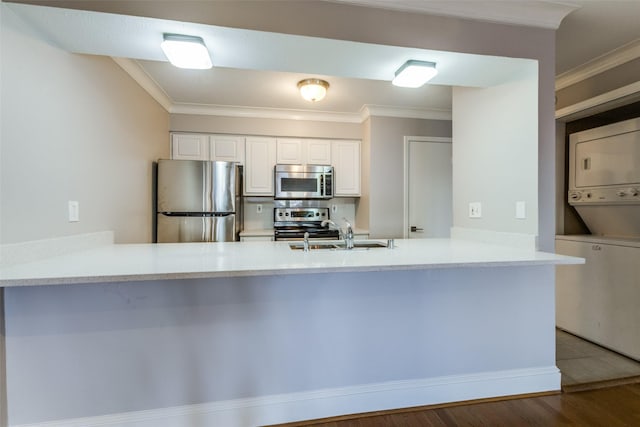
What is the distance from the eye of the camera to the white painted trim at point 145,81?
2.27m

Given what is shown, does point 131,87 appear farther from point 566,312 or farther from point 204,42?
point 566,312

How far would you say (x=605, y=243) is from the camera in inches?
93.0

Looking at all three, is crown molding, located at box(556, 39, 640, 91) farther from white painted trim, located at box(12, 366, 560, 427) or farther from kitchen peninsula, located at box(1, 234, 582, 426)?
white painted trim, located at box(12, 366, 560, 427)

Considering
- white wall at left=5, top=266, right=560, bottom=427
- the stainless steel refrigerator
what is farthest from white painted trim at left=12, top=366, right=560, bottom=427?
the stainless steel refrigerator

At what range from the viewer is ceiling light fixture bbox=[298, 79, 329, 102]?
2666 mm

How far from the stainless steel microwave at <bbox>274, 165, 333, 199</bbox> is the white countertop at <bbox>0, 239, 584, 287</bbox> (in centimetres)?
185

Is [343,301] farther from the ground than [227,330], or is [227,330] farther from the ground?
[343,301]

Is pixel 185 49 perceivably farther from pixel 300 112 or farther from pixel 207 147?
pixel 300 112

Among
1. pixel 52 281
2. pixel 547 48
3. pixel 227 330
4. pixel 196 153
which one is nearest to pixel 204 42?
pixel 52 281

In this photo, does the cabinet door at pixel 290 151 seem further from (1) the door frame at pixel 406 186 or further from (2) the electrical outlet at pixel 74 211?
(2) the electrical outlet at pixel 74 211

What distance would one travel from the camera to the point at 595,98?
2322mm

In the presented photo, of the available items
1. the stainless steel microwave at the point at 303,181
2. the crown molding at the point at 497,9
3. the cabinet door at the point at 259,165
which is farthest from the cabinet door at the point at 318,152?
the crown molding at the point at 497,9

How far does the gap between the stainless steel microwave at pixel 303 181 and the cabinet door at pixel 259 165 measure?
0.48ft

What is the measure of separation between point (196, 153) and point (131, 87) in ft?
3.69
